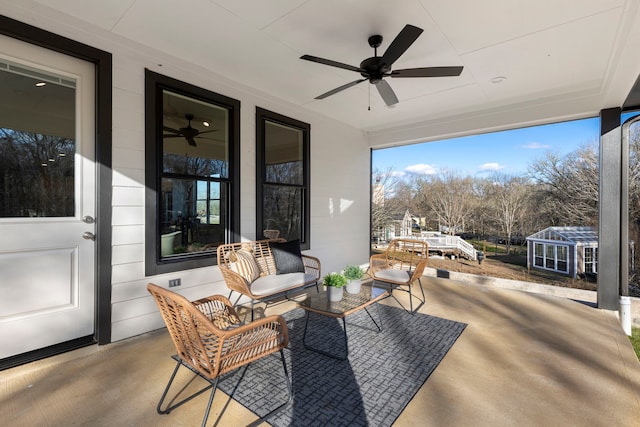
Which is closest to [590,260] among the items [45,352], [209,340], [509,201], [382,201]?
[509,201]

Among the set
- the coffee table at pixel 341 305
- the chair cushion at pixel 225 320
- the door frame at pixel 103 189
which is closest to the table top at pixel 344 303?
the coffee table at pixel 341 305

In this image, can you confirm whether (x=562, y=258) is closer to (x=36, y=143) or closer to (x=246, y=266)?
(x=246, y=266)

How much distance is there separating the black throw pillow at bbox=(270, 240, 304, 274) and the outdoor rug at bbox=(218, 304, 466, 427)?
625 millimetres

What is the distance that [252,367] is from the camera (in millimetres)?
2248

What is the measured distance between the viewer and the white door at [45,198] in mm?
2209

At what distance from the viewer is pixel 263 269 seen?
3514 mm

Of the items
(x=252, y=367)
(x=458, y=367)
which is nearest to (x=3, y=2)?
(x=252, y=367)

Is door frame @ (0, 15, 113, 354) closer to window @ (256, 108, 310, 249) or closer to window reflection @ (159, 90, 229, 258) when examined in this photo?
window reflection @ (159, 90, 229, 258)

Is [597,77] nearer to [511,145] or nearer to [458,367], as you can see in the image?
[511,145]

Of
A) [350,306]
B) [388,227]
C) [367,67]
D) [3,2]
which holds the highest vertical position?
[3,2]

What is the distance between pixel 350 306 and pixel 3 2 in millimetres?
3413

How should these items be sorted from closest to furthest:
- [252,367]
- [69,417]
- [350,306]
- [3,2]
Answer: [69,417], [3,2], [252,367], [350,306]

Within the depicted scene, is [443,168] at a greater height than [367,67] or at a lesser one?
lesser

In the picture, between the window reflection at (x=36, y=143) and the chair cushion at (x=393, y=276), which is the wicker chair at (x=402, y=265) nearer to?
→ the chair cushion at (x=393, y=276)
